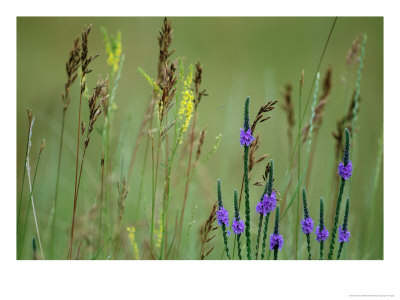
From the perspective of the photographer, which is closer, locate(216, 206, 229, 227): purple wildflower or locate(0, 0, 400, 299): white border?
locate(216, 206, 229, 227): purple wildflower

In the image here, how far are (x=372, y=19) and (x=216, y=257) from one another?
1151mm

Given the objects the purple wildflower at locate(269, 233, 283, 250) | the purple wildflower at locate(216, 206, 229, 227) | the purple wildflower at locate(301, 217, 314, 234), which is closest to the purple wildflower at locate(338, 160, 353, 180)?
the purple wildflower at locate(301, 217, 314, 234)

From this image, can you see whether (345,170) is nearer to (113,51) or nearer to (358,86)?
(358,86)

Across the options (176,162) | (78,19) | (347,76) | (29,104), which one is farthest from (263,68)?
(29,104)

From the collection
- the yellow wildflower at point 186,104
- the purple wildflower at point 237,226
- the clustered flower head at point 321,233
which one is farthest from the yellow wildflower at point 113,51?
the clustered flower head at point 321,233

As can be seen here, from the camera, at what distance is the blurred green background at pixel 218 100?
6.15ft

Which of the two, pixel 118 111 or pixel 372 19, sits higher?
pixel 372 19

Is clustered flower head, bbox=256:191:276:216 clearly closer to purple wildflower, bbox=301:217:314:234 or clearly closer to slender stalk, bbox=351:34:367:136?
purple wildflower, bbox=301:217:314:234

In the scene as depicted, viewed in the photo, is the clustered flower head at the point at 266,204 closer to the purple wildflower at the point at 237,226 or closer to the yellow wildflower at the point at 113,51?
the purple wildflower at the point at 237,226

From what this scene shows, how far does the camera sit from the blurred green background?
6.15 feet

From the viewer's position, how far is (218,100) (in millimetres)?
2119
